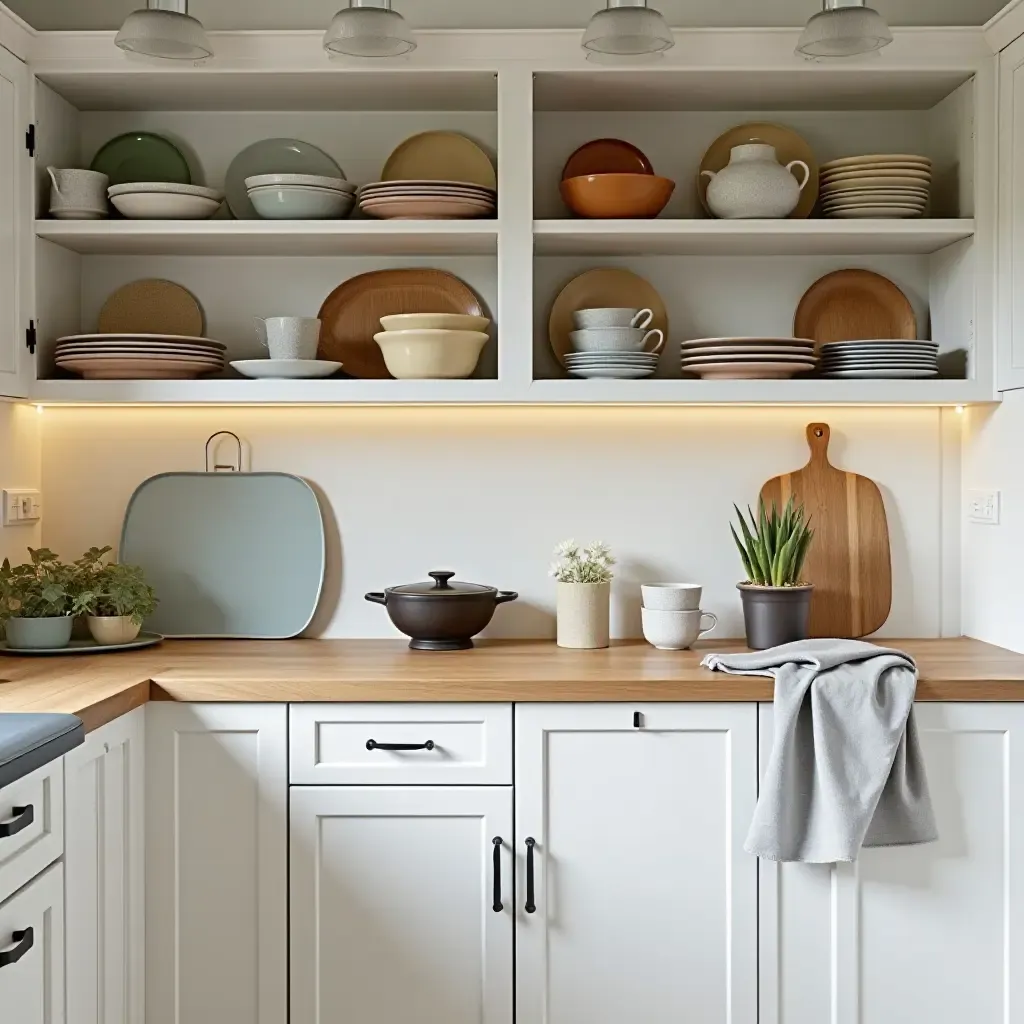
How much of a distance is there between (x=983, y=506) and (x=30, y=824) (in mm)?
2210

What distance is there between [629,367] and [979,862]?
1285mm

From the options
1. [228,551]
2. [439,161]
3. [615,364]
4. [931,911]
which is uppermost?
[439,161]

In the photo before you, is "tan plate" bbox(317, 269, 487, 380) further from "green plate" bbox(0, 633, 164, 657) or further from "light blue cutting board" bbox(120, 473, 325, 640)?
"green plate" bbox(0, 633, 164, 657)

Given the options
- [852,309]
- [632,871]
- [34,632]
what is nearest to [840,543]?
[852,309]

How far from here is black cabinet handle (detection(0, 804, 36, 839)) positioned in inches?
69.4

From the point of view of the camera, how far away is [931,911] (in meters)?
2.39

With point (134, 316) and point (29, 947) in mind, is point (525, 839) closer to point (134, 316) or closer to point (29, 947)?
point (29, 947)

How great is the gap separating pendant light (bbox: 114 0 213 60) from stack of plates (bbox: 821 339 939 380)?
1.59m

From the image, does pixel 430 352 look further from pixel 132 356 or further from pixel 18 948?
pixel 18 948

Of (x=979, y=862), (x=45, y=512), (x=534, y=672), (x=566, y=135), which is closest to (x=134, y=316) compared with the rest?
(x=45, y=512)

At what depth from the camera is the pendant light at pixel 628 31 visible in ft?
7.89

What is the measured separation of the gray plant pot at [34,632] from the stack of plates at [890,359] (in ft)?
6.25

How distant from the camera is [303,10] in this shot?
2996 mm

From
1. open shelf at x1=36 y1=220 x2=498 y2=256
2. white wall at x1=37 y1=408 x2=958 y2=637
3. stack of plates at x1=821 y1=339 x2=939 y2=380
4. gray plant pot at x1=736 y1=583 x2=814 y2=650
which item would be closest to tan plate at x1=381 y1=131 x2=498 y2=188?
open shelf at x1=36 y1=220 x2=498 y2=256
